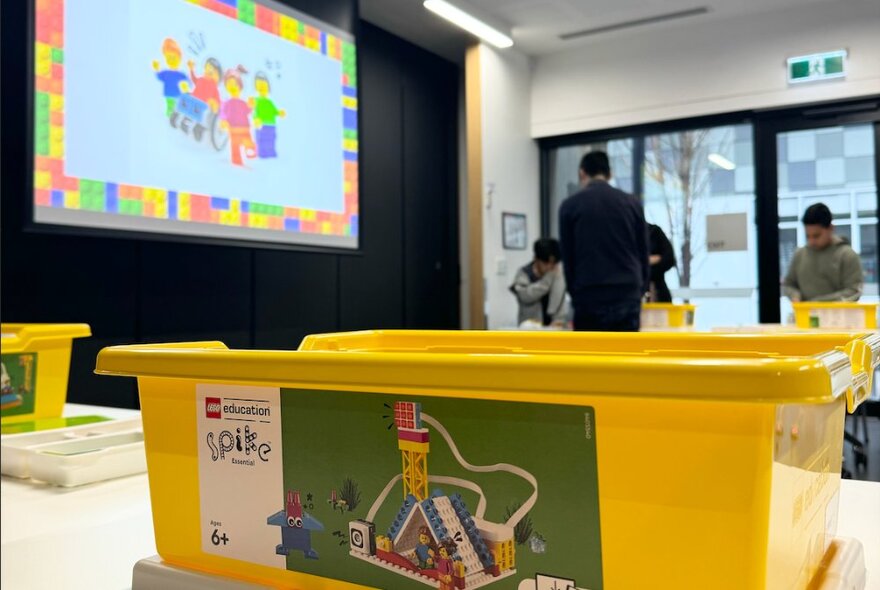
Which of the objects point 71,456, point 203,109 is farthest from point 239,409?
point 203,109

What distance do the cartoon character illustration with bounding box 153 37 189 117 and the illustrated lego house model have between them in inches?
114

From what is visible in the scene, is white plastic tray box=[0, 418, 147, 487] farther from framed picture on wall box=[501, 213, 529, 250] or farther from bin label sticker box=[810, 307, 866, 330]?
framed picture on wall box=[501, 213, 529, 250]

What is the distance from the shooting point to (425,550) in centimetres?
42

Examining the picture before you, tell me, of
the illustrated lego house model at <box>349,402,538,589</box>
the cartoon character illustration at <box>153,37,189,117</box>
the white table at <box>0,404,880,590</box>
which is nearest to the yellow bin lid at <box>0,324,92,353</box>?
the white table at <box>0,404,880,590</box>

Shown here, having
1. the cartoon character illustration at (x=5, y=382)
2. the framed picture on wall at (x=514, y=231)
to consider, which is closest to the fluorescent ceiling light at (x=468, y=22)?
the framed picture on wall at (x=514, y=231)

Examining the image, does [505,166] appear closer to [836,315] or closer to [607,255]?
[607,255]

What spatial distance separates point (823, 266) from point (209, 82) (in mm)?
3197

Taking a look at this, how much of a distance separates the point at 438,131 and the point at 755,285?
8.05 ft

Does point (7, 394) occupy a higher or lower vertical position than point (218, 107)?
lower

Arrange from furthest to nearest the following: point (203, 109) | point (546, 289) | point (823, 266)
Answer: point (546, 289) → point (823, 266) → point (203, 109)

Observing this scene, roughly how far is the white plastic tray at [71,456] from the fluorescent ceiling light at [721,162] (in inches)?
187

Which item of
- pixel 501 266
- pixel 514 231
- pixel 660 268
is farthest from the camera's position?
pixel 514 231

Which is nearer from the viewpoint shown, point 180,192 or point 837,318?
point 837,318

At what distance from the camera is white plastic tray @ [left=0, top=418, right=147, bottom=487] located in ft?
2.86
